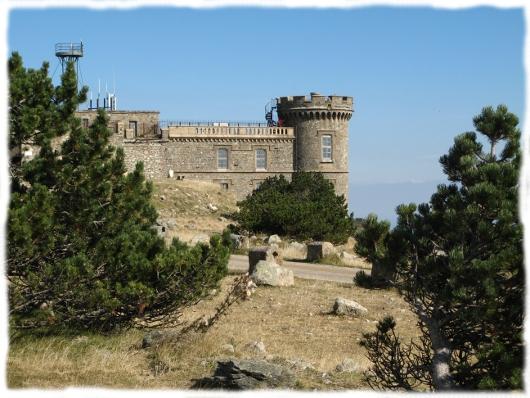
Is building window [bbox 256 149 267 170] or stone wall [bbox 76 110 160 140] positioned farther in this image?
building window [bbox 256 149 267 170]

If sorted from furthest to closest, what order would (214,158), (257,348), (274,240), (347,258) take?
(214,158) → (274,240) → (347,258) → (257,348)

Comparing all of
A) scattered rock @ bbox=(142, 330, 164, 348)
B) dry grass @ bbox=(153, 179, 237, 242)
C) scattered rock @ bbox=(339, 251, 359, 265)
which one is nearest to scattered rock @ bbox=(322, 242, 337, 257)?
scattered rock @ bbox=(339, 251, 359, 265)

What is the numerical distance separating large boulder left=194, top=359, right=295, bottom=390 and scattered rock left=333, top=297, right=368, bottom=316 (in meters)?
6.08

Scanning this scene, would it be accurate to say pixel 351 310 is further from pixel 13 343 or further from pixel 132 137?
pixel 132 137

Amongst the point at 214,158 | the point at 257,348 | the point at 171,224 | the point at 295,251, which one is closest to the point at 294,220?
the point at 295,251

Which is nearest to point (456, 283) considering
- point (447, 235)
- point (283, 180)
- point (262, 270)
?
point (447, 235)

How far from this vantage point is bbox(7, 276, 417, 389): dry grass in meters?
9.13

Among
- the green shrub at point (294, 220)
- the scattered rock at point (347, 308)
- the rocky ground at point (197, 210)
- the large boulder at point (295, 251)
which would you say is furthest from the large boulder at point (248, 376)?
the green shrub at point (294, 220)

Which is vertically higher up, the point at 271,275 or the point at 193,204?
the point at 193,204

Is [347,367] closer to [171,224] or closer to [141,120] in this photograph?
[171,224]

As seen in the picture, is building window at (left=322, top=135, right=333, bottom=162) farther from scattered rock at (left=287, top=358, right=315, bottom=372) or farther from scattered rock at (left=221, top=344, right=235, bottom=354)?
scattered rock at (left=287, top=358, right=315, bottom=372)

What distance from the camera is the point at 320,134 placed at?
45.5 m

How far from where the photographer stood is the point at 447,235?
7465mm

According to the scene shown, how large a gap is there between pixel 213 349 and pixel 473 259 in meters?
4.60
